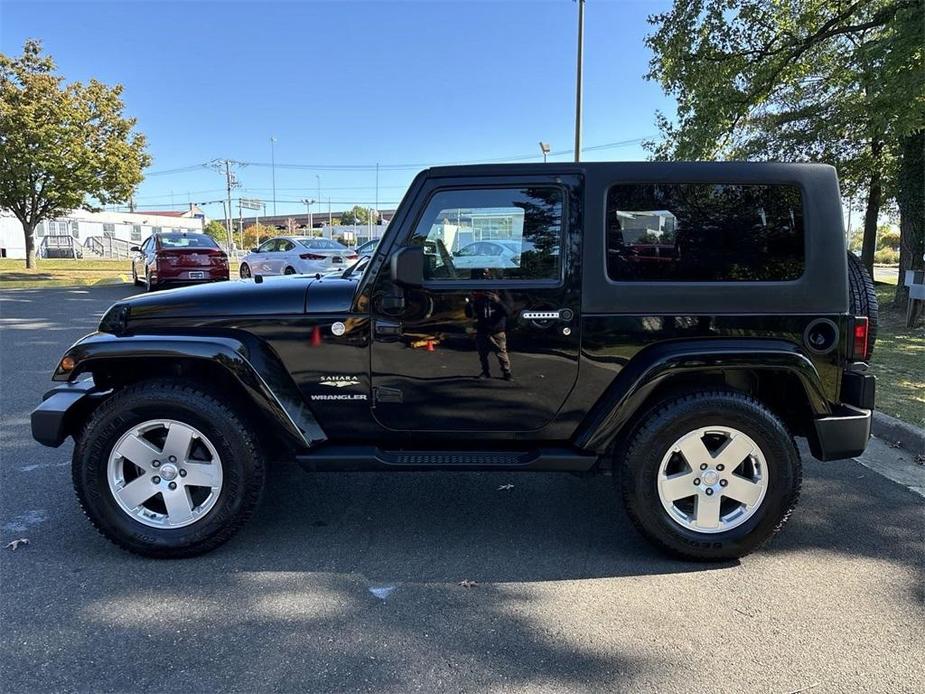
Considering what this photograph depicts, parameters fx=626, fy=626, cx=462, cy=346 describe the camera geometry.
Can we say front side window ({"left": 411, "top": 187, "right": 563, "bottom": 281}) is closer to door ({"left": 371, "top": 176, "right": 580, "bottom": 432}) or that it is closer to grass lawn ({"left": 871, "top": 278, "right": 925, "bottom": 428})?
door ({"left": 371, "top": 176, "right": 580, "bottom": 432})

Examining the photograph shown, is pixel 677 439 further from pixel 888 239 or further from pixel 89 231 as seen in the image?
pixel 89 231

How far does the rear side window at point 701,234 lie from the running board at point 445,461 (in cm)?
92

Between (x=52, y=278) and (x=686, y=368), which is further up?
(x=52, y=278)

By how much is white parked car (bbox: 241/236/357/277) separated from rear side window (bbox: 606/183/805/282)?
1218cm

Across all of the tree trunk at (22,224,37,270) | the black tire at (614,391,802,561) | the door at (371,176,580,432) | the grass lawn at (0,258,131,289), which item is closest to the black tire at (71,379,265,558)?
the door at (371,176,580,432)

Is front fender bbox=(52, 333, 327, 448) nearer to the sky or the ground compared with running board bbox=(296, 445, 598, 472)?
nearer to the sky

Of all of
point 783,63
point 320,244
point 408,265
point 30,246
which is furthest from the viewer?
point 30,246

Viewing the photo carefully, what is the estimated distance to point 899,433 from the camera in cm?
479

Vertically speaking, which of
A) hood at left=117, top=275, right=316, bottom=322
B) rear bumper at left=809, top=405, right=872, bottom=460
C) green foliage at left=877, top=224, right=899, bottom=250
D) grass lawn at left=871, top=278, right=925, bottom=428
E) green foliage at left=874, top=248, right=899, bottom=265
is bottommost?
grass lawn at left=871, top=278, right=925, bottom=428

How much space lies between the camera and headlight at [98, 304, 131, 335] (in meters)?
3.20

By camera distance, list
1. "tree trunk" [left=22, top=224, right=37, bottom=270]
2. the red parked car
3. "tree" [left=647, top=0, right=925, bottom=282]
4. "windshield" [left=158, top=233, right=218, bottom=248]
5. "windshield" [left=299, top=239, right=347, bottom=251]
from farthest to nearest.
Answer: "tree trunk" [left=22, top=224, right=37, bottom=270], "windshield" [left=299, top=239, right=347, bottom=251], "windshield" [left=158, top=233, right=218, bottom=248], the red parked car, "tree" [left=647, top=0, right=925, bottom=282]

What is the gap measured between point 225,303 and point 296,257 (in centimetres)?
1278

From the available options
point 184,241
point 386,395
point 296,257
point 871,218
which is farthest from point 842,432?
point 871,218

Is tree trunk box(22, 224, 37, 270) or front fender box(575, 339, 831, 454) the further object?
tree trunk box(22, 224, 37, 270)
